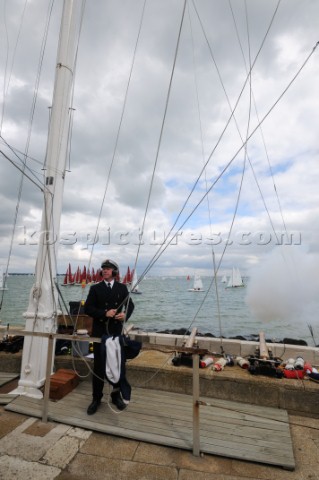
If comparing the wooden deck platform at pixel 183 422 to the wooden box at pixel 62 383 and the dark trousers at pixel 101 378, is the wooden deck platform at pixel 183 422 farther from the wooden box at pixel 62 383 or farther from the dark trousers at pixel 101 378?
the dark trousers at pixel 101 378

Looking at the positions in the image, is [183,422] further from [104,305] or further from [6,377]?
[6,377]

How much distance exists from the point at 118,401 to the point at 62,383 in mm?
1101

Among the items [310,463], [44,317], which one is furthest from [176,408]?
[44,317]

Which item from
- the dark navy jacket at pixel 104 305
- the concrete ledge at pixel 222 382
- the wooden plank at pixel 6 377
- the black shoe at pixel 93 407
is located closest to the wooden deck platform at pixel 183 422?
the black shoe at pixel 93 407

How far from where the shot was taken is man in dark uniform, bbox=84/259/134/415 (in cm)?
414

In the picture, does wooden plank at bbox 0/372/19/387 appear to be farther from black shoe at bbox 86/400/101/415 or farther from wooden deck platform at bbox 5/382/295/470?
black shoe at bbox 86/400/101/415

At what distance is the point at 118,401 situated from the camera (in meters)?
4.20

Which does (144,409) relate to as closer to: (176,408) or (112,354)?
(176,408)

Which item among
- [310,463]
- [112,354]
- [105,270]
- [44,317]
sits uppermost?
[105,270]

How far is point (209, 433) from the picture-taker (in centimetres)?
364

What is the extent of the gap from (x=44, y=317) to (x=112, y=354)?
1.77m

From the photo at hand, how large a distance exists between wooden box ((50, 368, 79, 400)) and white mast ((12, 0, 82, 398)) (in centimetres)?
28

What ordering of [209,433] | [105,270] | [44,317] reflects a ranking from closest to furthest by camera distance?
[209,433] → [105,270] → [44,317]

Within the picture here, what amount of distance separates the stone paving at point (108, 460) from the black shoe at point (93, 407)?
0.38 metres
